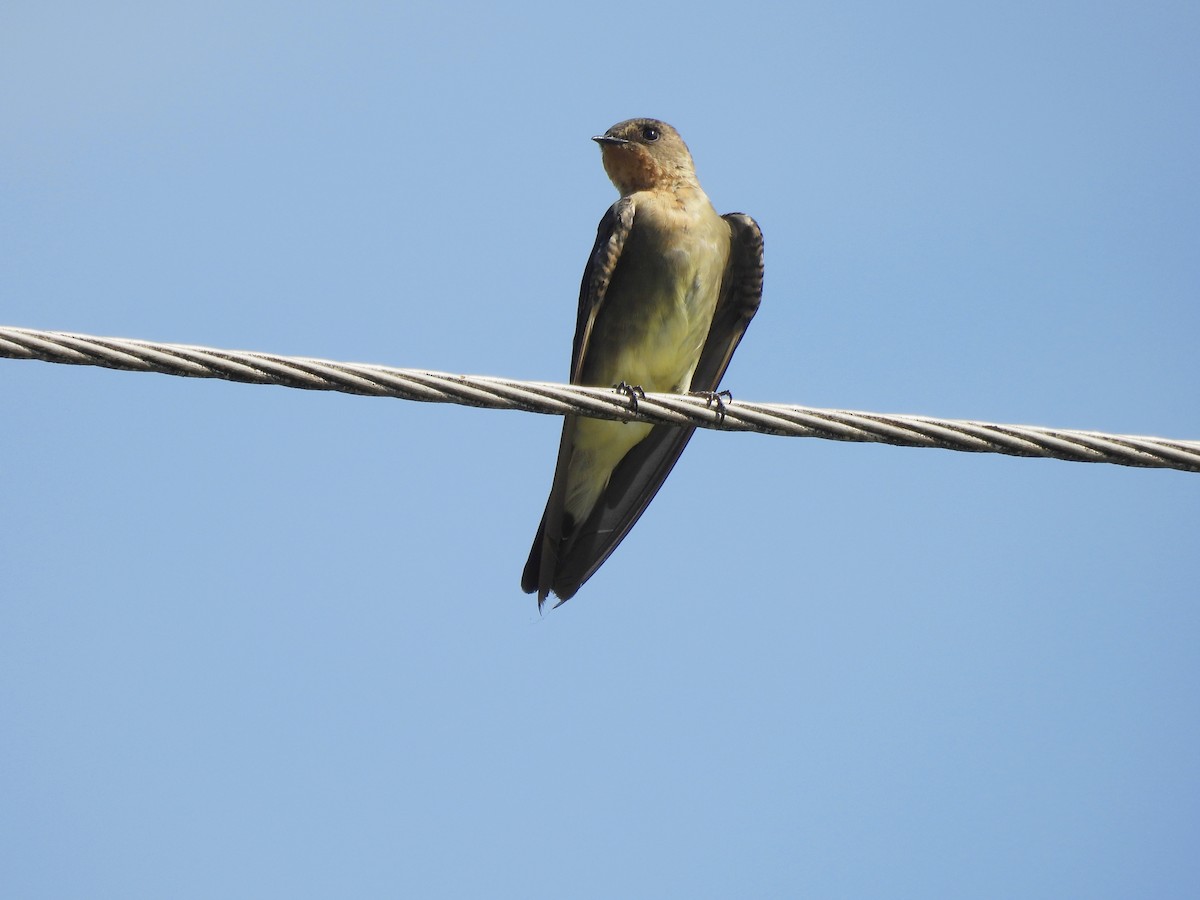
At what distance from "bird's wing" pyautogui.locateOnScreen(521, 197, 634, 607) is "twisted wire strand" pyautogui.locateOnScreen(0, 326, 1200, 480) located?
2.81 metres

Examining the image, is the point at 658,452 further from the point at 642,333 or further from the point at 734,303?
the point at 734,303

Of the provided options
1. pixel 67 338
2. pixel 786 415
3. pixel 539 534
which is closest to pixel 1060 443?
pixel 786 415

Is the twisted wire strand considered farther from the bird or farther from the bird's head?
the bird's head

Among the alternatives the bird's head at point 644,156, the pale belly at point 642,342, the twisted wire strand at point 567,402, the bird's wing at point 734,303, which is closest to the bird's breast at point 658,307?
the pale belly at point 642,342

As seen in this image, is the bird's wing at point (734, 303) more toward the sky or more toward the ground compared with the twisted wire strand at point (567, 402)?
more toward the sky

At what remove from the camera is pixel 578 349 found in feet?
26.5

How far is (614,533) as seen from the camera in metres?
8.09

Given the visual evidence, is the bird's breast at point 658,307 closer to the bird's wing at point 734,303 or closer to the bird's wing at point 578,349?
the bird's wing at point 578,349

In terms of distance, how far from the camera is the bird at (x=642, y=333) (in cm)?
815

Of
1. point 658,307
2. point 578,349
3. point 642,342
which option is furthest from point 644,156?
point 578,349

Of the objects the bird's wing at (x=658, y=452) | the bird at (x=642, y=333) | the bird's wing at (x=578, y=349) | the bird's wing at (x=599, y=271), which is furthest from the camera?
the bird at (x=642, y=333)

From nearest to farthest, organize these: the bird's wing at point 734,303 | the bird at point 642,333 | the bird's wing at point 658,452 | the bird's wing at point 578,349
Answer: the bird's wing at point 578,349
the bird's wing at point 658,452
the bird at point 642,333
the bird's wing at point 734,303

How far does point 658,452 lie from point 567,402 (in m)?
3.86

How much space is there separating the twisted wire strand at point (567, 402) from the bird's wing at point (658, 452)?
2.99 metres
